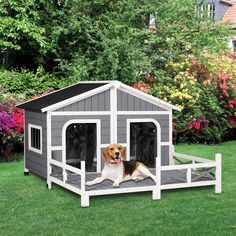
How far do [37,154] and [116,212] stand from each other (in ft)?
10.1

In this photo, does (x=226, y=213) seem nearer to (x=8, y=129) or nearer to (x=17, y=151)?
Result: (x=8, y=129)

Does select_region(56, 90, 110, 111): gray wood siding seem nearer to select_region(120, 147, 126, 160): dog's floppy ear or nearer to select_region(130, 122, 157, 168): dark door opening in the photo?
select_region(120, 147, 126, 160): dog's floppy ear

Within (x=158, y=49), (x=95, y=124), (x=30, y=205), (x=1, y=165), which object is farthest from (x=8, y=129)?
(x=158, y=49)

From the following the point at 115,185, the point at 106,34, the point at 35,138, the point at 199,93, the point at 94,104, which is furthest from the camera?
the point at 106,34

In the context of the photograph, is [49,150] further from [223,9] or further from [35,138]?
[223,9]

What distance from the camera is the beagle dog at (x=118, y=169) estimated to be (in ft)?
28.9

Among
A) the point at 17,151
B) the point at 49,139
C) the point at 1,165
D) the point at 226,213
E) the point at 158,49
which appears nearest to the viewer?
the point at 226,213

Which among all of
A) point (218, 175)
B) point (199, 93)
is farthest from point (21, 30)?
point (218, 175)

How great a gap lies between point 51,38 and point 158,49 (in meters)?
3.76

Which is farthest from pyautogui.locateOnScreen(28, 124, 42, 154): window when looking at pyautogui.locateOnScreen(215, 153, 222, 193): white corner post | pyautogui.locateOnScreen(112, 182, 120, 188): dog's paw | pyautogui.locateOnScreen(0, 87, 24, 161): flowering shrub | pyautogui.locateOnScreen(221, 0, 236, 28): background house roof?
pyautogui.locateOnScreen(221, 0, 236, 28): background house roof

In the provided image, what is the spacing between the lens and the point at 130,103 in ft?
32.9

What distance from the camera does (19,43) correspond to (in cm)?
1838

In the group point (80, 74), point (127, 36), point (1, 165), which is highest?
point (127, 36)

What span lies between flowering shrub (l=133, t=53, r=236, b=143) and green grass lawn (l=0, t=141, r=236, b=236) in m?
6.72
